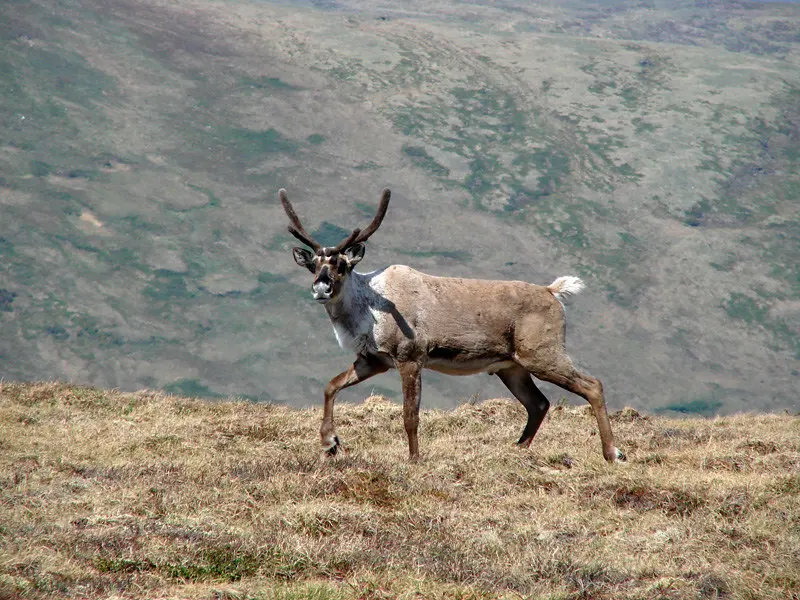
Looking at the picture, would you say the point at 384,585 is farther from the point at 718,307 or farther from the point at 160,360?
the point at 718,307

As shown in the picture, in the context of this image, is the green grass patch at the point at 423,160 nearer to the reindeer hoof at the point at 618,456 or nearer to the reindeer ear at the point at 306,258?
the reindeer ear at the point at 306,258

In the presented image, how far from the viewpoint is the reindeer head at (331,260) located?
12.5m

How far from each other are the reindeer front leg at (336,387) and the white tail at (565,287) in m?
2.48

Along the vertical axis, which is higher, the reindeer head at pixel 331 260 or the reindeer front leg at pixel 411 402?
the reindeer head at pixel 331 260

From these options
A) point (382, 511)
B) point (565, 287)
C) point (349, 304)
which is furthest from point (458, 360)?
point (382, 511)

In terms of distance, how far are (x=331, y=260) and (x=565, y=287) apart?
3180 mm

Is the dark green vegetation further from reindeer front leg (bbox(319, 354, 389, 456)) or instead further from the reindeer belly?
reindeer front leg (bbox(319, 354, 389, 456))

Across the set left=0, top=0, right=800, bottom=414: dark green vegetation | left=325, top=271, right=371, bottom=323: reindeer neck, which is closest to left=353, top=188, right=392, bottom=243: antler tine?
left=325, top=271, right=371, bottom=323: reindeer neck

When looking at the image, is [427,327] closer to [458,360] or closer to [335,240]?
[458,360]

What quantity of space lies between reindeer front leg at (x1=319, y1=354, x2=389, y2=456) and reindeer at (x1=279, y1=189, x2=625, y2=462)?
0.01 m

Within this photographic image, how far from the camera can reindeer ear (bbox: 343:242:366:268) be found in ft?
42.8

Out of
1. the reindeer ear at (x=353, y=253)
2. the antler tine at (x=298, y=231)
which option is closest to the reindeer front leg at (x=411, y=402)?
the reindeer ear at (x=353, y=253)

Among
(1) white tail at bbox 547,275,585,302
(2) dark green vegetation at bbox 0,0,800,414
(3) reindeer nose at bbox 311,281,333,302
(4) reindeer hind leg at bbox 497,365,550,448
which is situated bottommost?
(2) dark green vegetation at bbox 0,0,800,414

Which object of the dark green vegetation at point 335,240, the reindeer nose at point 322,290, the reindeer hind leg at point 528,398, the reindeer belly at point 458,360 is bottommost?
the dark green vegetation at point 335,240
